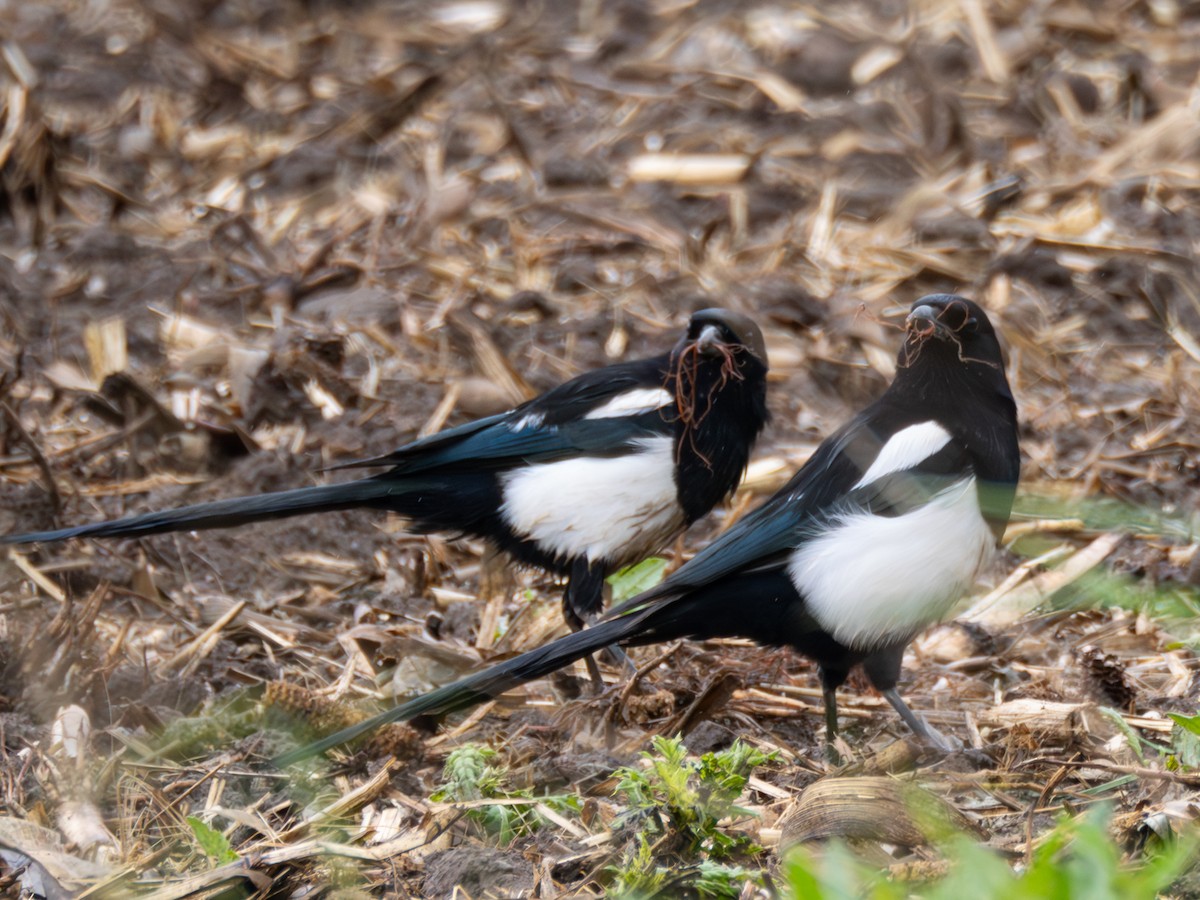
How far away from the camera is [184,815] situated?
3.04m

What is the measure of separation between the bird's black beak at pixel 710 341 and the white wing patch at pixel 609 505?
0.26m

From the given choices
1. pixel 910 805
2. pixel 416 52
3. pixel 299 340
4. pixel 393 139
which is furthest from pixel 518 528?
pixel 416 52

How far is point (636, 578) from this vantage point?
4.43 meters

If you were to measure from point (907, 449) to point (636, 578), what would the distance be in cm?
127

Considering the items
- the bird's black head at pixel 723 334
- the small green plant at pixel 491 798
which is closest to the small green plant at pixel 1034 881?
the small green plant at pixel 491 798

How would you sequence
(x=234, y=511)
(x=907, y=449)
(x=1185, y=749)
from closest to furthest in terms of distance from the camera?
(x=1185, y=749) → (x=907, y=449) → (x=234, y=511)

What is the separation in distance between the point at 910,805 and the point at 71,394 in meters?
3.37

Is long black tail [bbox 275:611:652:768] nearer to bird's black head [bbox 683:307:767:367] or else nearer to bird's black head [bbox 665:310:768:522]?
bird's black head [bbox 665:310:768:522]

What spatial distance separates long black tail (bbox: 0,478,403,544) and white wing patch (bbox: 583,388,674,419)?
0.59 m

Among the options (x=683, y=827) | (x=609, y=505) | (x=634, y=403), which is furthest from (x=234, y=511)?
(x=683, y=827)

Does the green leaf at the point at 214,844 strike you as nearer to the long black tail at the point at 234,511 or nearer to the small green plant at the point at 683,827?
the small green plant at the point at 683,827

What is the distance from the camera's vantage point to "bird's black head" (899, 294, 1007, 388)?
11.3ft

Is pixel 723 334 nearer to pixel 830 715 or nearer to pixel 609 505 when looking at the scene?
pixel 609 505

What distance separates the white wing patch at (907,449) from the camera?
334cm
